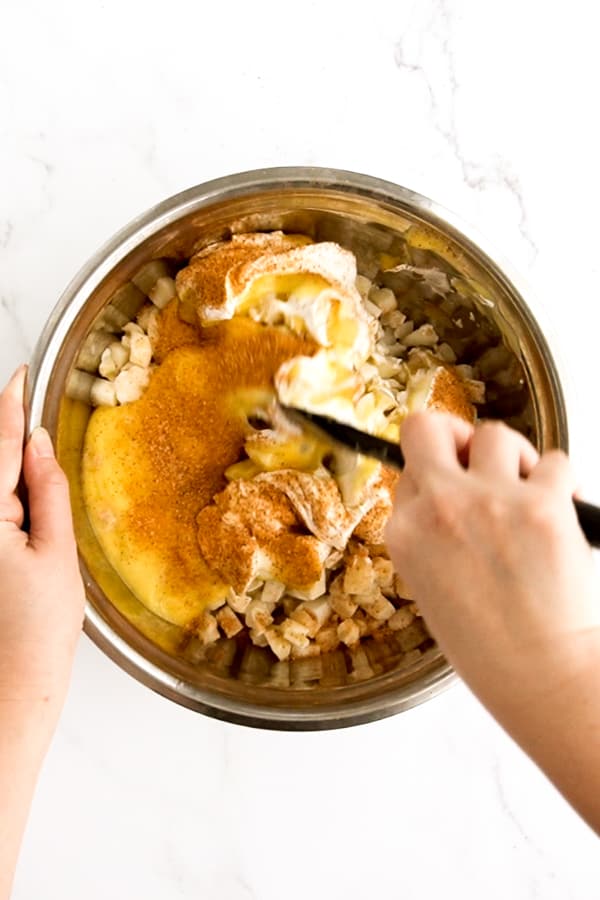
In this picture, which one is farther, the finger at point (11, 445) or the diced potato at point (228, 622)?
the diced potato at point (228, 622)

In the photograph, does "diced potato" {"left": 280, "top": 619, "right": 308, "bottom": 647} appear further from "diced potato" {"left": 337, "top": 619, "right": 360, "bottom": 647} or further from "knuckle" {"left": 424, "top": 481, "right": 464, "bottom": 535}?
"knuckle" {"left": 424, "top": 481, "right": 464, "bottom": 535}

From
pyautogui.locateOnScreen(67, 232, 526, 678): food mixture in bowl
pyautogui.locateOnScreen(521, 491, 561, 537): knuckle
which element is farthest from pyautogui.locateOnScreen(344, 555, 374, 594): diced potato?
pyautogui.locateOnScreen(521, 491, 561, 537): knuckle

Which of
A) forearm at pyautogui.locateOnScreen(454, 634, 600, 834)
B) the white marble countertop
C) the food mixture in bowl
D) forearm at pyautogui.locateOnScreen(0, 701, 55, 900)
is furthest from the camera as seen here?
the white marble countertop

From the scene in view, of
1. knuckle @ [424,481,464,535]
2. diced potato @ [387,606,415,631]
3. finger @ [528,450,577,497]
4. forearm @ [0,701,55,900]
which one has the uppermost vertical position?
finger @ [528,450,577,497]

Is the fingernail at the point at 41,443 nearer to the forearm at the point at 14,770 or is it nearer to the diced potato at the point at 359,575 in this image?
the forearm at the point at 14,770

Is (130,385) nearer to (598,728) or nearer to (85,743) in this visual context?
(85,743)

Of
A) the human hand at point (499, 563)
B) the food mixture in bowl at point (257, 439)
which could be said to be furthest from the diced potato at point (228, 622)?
Result: the human hand at point (499, 563)
